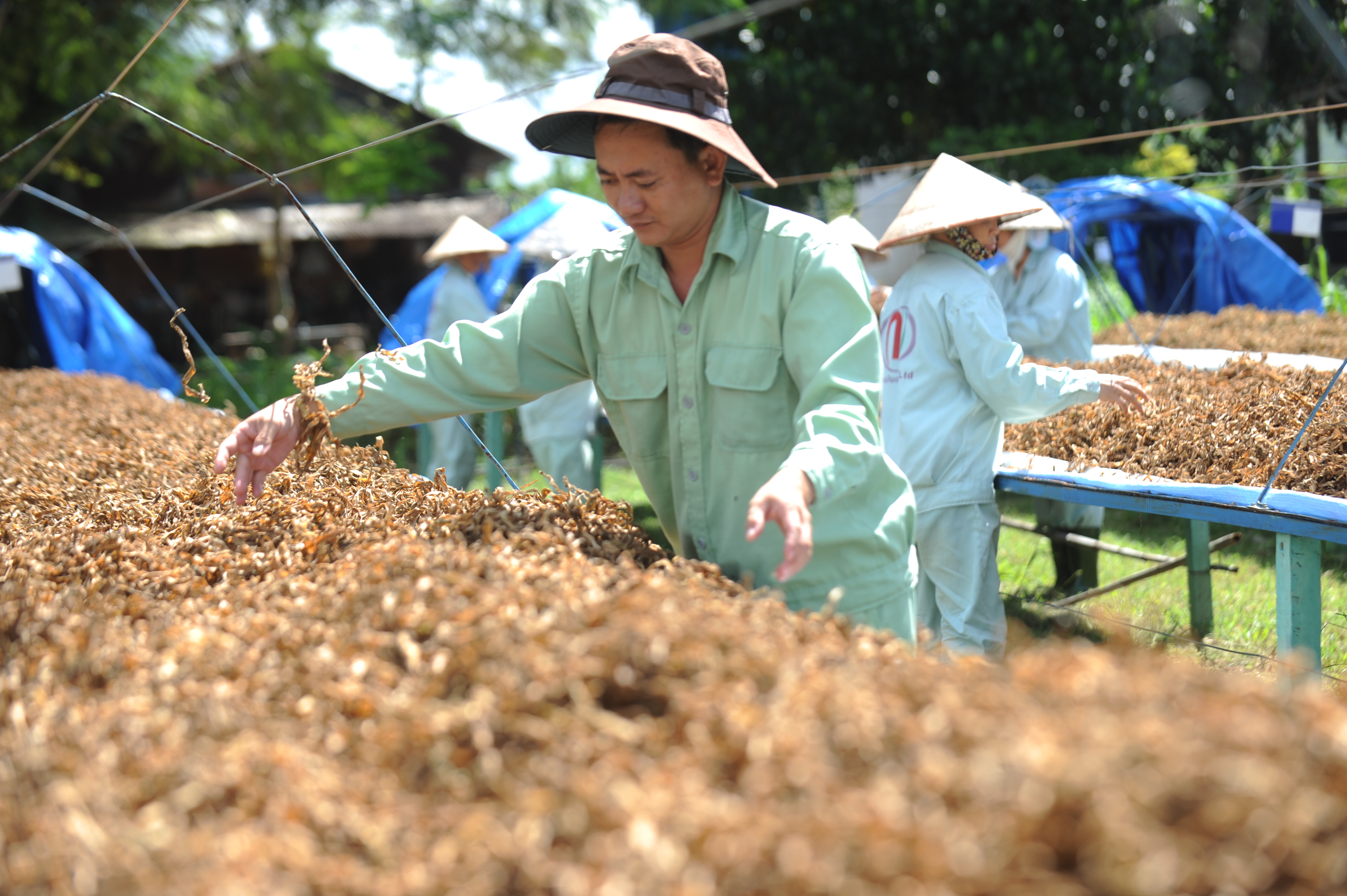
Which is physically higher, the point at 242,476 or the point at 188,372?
the point at 188,372

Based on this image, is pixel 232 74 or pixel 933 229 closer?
pixel 933 229

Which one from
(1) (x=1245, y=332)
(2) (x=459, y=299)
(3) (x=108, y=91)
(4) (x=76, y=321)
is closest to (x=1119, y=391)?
(3) (x=108, y=91)

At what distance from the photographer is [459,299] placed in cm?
714

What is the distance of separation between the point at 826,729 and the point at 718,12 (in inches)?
→ 496

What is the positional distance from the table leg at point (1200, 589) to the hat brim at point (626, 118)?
3239 millimetres

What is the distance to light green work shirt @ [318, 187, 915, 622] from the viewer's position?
1.85 meters

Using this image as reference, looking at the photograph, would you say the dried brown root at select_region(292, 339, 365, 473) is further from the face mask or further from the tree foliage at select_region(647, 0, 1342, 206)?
the tree foliage at select_region(647, 0, 1342, 206)

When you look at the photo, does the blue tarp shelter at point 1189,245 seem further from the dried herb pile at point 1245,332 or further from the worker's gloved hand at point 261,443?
the worker's gloved hand at point 261,443

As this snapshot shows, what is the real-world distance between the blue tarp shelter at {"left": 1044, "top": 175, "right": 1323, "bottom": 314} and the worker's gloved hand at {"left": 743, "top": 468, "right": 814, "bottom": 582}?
6815 mm

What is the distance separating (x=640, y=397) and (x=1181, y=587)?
4225mm

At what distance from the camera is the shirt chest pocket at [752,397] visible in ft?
6.42

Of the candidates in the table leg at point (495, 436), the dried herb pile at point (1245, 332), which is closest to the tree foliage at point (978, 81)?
the dried herb pile at point (1245, 332)

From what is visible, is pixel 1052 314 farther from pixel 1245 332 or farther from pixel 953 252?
pixel 953 252

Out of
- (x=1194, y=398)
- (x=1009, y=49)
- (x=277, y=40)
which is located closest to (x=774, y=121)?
(x=1009, y=49)
